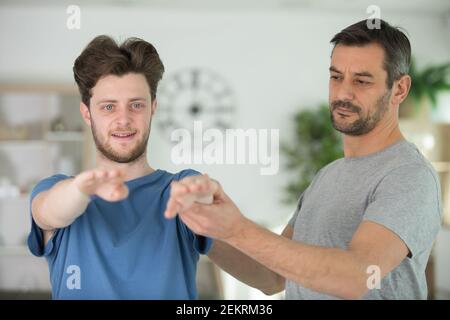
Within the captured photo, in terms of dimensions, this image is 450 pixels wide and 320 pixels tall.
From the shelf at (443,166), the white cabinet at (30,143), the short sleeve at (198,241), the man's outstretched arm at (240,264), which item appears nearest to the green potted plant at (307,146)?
the shelf at (443,166)

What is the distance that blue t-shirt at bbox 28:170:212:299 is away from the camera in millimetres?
625

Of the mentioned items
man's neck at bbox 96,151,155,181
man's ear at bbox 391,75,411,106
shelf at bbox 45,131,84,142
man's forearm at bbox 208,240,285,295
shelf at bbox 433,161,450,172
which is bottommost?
shelf at bbox 433,161,450,172

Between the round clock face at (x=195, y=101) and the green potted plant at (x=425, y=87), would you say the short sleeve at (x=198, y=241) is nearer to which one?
the round clock face at (x=195, y=101)

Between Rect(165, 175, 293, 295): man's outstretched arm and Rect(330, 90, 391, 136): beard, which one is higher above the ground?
Rect(330, 90, 391, 136): beard

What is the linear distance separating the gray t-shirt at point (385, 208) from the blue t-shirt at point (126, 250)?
0.18 meters

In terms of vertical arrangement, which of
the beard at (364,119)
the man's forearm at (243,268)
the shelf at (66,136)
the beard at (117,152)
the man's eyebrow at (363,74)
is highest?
the man's eyebrow at (363,74)

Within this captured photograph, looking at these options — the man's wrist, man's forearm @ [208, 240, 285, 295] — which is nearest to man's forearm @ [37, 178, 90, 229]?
the man's wrist

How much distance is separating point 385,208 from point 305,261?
5.3 inches

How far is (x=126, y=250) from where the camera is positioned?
625 mm

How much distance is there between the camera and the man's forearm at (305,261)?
0.57m

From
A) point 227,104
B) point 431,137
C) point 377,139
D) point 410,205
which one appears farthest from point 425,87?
point 410,205

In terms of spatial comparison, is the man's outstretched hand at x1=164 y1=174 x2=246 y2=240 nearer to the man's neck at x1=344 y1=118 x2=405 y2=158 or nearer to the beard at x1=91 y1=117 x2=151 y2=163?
the beard at x1=91 y1=117 x2=151 y2=163
